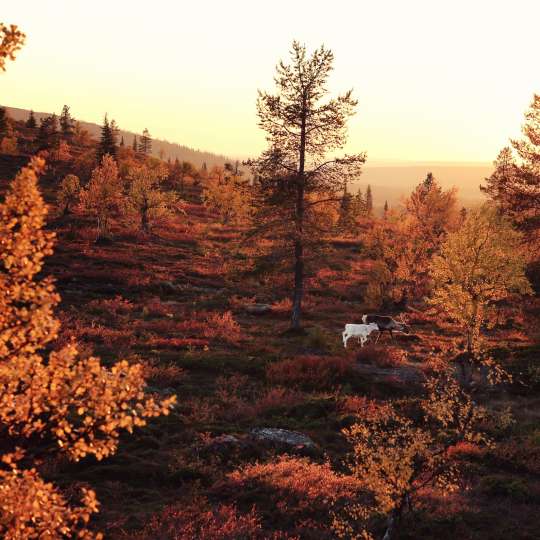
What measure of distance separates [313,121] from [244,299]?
13.9m

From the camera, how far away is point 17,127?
359 feet

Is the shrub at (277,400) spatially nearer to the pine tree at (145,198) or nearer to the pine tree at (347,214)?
the pine tree at (347,214)

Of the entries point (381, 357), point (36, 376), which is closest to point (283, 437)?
point (36, 376)

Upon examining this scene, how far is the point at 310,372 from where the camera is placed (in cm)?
1892

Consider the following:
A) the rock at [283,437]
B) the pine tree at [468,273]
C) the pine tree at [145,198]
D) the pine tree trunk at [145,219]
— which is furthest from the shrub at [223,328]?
the pine tree trunk at [145,219]

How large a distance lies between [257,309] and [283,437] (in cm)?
1881

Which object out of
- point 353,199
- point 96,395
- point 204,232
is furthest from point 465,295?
point 204,232

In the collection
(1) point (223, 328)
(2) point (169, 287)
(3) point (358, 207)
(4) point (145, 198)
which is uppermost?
(4) point (145, 198)

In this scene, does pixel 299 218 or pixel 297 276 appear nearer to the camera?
pixel 299 218

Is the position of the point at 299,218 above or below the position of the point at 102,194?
below

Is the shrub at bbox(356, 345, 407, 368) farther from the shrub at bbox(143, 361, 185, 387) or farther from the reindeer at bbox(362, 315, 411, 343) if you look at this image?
the shrub at bbox(143, 361, 185, 387)

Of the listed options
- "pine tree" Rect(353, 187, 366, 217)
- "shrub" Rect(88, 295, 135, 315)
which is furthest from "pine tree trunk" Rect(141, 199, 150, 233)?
"pine tree" Rect(353, 187, 366, 217)

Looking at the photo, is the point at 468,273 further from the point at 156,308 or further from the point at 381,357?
the point at 156,308

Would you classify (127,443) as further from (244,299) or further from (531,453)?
(244,299)
